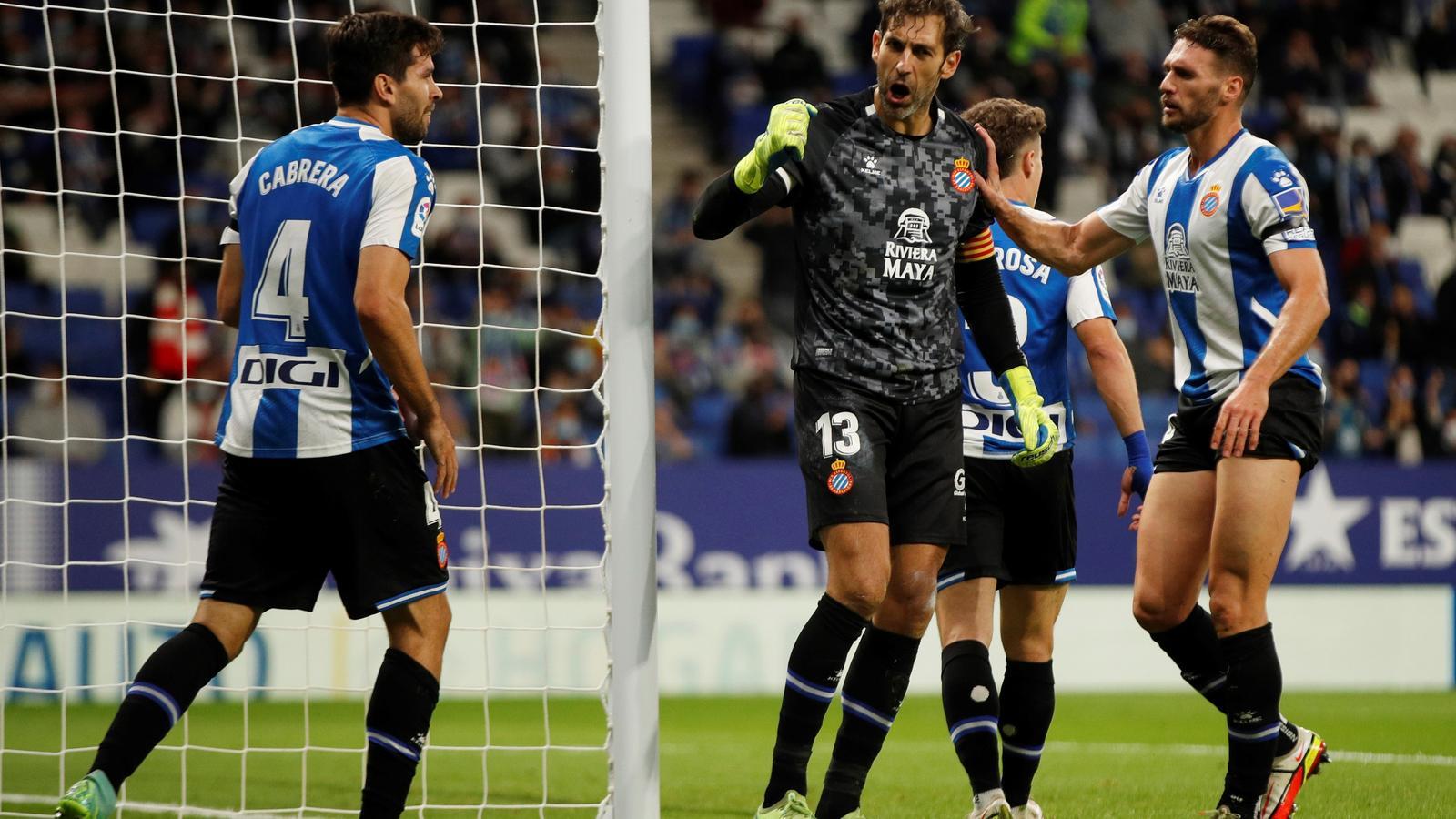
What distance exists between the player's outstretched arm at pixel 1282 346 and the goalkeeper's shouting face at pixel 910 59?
1.02 metres

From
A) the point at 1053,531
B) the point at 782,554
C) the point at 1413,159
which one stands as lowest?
the point at 782,554

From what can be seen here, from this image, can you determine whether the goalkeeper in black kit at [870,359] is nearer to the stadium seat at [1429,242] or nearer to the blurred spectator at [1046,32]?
the blurred spectator at [1046,32]

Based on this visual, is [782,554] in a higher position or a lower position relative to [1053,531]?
lower

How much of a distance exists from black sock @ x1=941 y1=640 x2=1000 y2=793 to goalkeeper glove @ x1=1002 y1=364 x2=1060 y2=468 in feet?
2.02

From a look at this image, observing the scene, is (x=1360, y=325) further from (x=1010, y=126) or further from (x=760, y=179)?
(x=760, y=179)

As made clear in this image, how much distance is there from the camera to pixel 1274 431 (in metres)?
4.21

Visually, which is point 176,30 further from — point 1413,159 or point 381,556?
point 1413,159

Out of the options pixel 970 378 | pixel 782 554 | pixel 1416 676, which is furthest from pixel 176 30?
pixel 1416 676

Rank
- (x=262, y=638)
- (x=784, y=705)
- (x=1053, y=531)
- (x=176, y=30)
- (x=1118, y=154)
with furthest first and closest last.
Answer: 1. (x=1118, y=154)
2. (x=176, y=30)
3. (x=262, y=638)
4. (x=1053, y=531)
5. (x=784, y=705)

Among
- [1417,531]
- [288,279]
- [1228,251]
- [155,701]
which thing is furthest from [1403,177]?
[155,701]

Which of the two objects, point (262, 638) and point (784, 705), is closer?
point (784, 705)

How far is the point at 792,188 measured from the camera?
400cm

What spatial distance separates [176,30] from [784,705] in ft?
32.1

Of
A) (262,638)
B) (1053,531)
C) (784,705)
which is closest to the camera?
(784,705)
